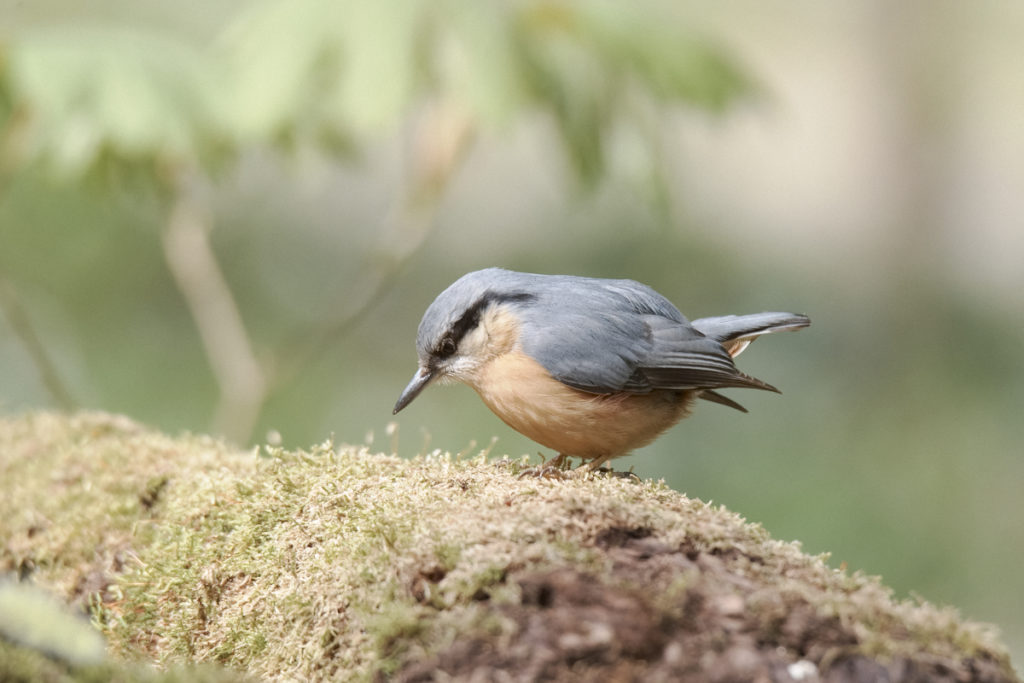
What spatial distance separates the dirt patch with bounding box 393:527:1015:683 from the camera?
4.20 ft

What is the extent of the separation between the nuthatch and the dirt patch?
3.50 feet

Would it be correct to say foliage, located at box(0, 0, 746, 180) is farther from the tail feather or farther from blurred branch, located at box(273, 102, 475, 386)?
the tail feather

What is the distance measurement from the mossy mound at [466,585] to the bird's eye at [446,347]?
1.60 feet

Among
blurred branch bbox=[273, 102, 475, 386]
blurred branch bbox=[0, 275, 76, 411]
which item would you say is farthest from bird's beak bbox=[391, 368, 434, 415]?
blurred branch bbox=[0, 275, 76, 411]

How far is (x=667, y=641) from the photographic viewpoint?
132cm

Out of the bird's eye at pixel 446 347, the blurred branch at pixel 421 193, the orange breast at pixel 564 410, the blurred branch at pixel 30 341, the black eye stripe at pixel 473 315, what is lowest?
the orange breast at pixel 564 410

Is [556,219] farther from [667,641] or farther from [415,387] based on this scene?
[667,641]

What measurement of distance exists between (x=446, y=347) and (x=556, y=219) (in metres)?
7.83

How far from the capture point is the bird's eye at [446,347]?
2723mm

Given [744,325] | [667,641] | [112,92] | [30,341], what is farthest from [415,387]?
[667,641]

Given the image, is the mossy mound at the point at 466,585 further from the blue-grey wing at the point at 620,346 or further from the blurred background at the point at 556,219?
the blurred background at the point at 556,219

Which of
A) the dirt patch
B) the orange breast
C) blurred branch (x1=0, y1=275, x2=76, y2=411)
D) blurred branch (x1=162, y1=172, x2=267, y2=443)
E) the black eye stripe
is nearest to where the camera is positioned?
the dirt patch

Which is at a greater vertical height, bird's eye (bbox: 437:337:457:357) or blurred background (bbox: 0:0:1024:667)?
blurred background (bbox: 0:0:1024:667)

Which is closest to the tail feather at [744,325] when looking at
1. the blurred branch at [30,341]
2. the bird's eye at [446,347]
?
the bird's eye at [446,347]
